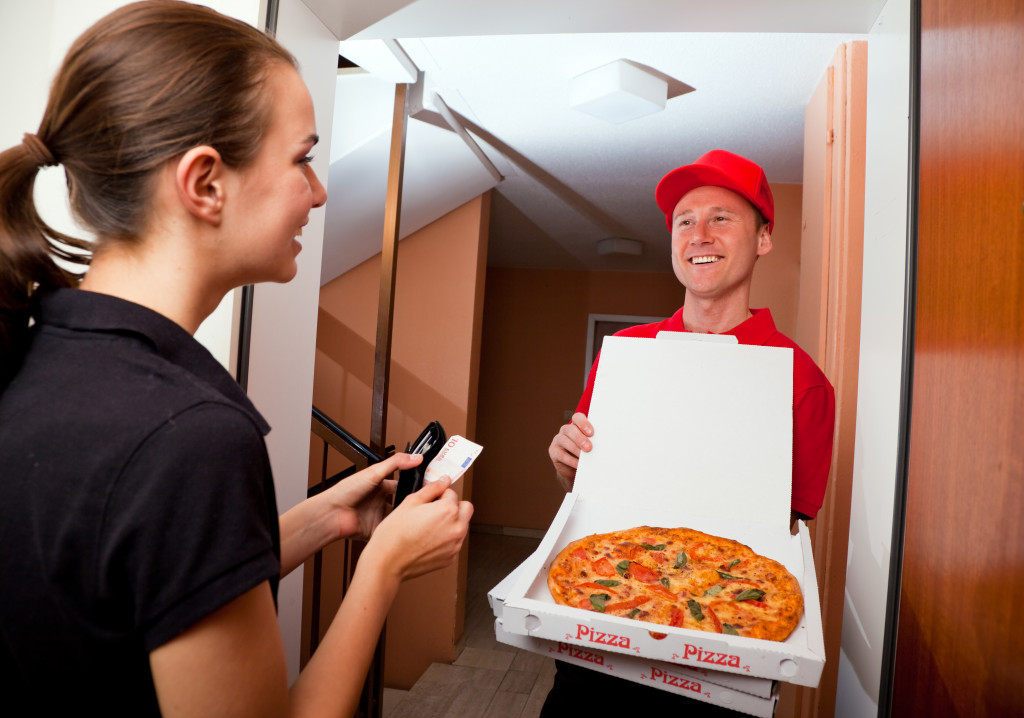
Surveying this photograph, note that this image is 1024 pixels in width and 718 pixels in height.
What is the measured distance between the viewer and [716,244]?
161 centimetres

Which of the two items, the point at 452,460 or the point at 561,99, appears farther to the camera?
the point at 561,99

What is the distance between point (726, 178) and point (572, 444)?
725 mm

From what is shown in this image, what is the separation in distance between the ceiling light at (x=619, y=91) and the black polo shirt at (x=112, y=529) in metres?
2.34

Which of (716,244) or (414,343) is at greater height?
(716,244)

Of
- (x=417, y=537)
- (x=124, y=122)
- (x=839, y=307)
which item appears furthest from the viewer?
(x=839, y=307)

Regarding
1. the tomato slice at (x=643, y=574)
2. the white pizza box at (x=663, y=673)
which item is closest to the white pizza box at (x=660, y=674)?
the white pizza box at (x=663, y=673)

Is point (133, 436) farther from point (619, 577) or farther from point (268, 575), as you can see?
point (619, 577)

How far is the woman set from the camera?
54 cm

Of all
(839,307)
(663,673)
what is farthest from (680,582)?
(839,307)

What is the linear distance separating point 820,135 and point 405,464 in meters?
2.25

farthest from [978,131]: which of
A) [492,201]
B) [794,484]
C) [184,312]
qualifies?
[492,201]

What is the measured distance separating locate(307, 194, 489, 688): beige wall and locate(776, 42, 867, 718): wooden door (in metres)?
2.21

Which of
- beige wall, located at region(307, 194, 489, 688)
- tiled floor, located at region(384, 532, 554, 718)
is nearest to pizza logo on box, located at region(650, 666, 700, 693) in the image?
tiled floor, located at region(384, 532, 554, 718)

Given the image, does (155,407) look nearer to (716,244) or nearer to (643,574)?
(643,574)
